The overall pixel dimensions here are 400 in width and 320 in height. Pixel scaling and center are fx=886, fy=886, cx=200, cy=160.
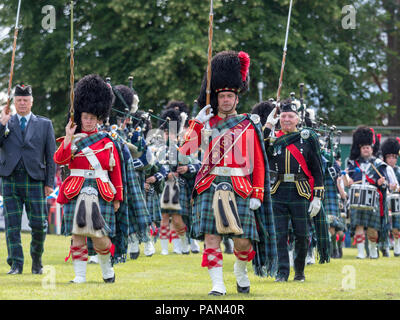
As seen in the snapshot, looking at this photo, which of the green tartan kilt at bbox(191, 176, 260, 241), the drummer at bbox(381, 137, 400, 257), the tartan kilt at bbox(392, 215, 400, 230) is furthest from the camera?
the tartan kilt at bbox(392, 215, 400, 230)

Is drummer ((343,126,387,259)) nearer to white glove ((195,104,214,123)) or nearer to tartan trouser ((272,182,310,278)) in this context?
tartan trouser ((272,182,310,278))

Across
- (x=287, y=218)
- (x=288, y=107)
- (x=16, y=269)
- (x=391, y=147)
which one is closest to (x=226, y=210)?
(x=287, y=218)

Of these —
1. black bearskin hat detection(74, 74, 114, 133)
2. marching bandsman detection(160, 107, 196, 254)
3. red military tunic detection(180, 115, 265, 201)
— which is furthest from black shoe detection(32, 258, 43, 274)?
marching bandsman detection(160, 107, 196, 254)

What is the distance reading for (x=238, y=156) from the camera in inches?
300

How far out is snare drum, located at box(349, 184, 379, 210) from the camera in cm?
1470

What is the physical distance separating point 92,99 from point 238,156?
5.50 feet

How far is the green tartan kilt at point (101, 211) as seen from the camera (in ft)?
26.7

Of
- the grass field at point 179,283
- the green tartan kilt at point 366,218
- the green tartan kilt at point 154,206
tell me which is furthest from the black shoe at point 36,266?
the green tartan kilt at point 366,218

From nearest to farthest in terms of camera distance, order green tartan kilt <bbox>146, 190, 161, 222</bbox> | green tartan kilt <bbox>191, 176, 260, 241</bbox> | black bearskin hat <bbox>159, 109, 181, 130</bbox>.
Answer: green tartan kilt <bbox>191, 176, 260, 241</bbox>, green tartan kilt <bbox>146, 190, 161, 222</bbox>, black bearskin hat <bbox>159, 109, 181, 130</bbox>

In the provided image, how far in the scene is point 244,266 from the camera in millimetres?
7711

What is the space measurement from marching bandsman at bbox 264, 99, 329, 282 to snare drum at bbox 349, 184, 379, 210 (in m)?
5.24

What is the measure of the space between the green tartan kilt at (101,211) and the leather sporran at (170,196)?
5.37m

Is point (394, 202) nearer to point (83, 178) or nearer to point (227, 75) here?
point (227, 75)

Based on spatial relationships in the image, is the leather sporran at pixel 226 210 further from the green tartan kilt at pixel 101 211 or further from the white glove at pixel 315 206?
the white glove at pixel 315 206
